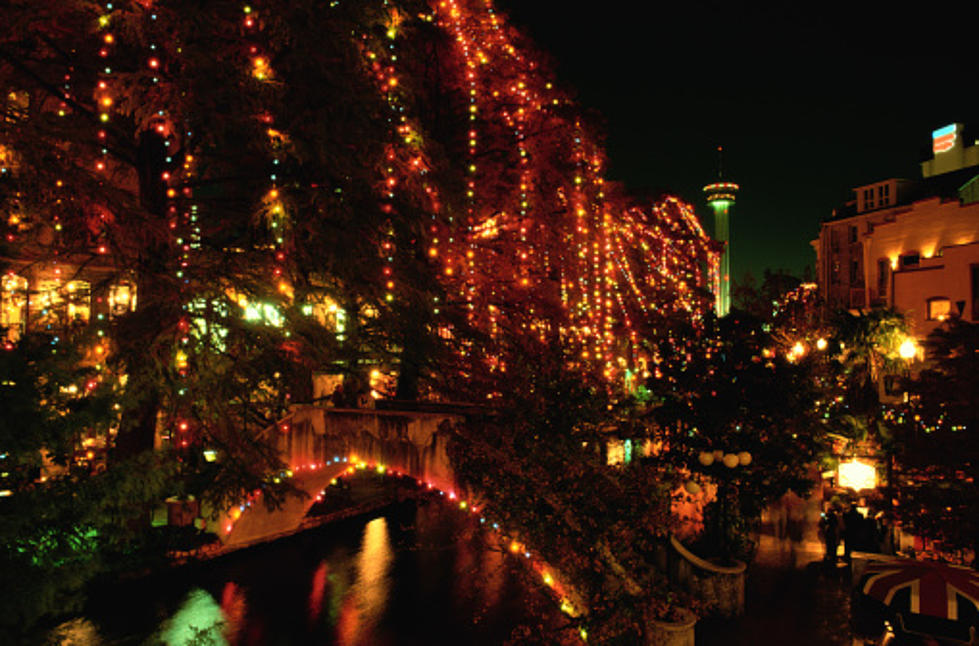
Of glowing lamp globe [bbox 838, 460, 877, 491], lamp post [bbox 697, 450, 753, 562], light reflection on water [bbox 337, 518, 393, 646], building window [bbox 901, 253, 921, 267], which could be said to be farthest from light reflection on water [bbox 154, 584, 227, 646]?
building window [bbox 901, 253, 921, 267]

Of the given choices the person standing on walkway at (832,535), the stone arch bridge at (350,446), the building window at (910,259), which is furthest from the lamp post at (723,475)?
the building window at (910,259)

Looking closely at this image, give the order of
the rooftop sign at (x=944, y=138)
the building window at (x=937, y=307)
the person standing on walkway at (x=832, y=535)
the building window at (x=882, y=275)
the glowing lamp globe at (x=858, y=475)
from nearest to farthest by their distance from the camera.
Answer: the glowing lamp globe at (x=858, y=475) < the person standing on walkway at (x=832, y=535) < the building window at (x=937, y=307) < the building window at (x=882, y=275) < the rooftop sign at (x=944, y=138)

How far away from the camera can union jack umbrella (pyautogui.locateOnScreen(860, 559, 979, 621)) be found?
7.75 meters

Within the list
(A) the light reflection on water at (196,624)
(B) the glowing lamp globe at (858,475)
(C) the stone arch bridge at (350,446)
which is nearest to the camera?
(C) the stone arch bridge at (350,446)

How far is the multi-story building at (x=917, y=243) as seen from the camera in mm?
22594

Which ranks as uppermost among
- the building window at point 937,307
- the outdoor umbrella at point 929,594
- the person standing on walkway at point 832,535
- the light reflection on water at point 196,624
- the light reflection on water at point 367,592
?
the building window at point 937,307

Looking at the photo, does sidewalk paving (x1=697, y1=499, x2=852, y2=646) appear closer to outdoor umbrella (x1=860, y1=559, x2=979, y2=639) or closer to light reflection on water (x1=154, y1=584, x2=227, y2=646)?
outdoor umbrella (x1=860, y1=559, x2=979, y2=639)

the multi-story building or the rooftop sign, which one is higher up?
the rooftop sign

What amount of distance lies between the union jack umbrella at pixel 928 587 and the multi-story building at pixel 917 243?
6.78 m

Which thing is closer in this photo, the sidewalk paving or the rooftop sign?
the sidewalk paving

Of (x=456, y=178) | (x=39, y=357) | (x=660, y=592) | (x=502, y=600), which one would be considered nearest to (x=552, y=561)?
(x=660, y=592)

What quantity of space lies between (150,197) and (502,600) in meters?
9.51

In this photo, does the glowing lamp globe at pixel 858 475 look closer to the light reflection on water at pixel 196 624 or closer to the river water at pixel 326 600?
the river water at pixel 326 600

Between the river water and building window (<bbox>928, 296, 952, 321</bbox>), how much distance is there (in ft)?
62.1
